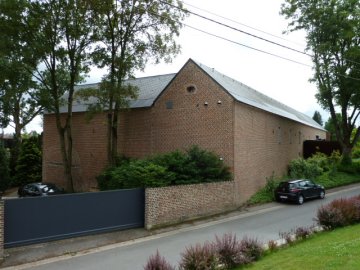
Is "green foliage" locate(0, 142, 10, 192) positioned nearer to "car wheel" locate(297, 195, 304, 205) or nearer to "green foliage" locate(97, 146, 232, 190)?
"green foliage" locate(97, 146, 232, 190)

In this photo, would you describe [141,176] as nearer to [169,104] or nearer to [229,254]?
[169,104]

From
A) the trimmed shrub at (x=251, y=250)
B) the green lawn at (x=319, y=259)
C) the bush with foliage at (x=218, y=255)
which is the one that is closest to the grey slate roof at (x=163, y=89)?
the trimmed shrub at (x=251, y=250)

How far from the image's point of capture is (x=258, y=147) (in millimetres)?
24062

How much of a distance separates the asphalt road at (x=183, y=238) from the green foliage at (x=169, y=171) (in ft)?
8.78

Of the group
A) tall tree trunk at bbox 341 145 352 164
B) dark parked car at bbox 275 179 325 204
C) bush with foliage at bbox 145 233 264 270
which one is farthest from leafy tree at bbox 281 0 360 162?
bush with foliage at bbox 145 233 264 270

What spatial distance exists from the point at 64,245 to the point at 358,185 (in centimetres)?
2565

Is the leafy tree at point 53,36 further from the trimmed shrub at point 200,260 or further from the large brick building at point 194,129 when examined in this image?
the trimmed shrub at point 200,260

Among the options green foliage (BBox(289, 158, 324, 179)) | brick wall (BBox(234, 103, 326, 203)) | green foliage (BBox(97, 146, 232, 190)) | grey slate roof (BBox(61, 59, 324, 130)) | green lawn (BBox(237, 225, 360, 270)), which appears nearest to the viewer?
green lawn (BBox(237, 225, 360, 270))

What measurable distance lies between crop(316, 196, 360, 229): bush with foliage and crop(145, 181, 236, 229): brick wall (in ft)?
21.6

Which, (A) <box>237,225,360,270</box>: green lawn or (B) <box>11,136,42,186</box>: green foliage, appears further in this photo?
(B) <box>11,136,42,186</box>: green foliage

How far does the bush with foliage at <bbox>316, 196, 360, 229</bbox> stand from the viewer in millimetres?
12281

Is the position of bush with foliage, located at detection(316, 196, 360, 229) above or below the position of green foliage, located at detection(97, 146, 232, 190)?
below

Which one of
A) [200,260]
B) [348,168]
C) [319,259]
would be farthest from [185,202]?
[348,168]

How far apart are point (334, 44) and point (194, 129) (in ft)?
51.8
